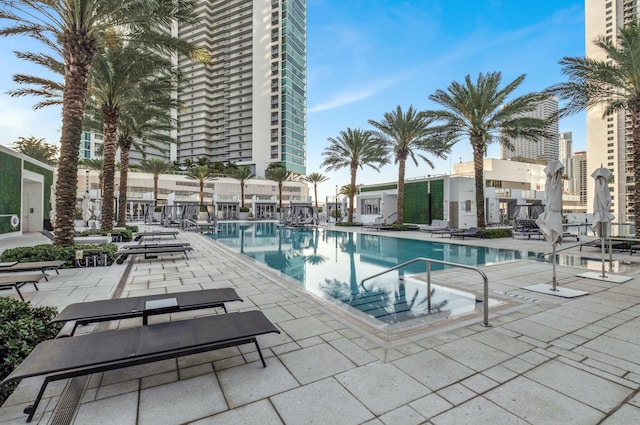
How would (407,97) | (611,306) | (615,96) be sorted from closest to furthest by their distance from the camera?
(611,306) < (615,96) < (407,97)

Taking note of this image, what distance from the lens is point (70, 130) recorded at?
335 inches

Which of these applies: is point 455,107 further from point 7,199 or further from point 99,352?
point 7,199

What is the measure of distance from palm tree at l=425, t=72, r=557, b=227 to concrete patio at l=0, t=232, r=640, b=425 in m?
13.9

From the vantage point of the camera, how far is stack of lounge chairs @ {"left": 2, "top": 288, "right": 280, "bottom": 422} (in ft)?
7.77

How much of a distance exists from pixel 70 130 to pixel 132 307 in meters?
7.28

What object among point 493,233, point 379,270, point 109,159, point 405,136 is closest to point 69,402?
point 379,270

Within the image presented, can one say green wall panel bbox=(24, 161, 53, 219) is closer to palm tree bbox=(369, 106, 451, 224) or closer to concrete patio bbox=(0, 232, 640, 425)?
palm tree bbox=(369, 106, 451, 224)

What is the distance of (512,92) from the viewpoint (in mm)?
16469

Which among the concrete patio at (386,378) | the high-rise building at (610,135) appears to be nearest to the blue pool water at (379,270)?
the concrete patio at (386,378)

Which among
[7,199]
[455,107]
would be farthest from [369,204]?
[7,199]

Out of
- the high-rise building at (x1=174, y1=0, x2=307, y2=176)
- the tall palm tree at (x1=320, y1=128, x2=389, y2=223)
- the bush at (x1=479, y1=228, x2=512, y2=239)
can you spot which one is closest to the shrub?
the bush at (x1=479, y1=228, x2=512, y2=239)

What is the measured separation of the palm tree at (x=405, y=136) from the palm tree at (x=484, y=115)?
2974 millimetres

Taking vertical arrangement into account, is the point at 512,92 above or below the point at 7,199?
above

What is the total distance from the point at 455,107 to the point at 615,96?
261 inches
